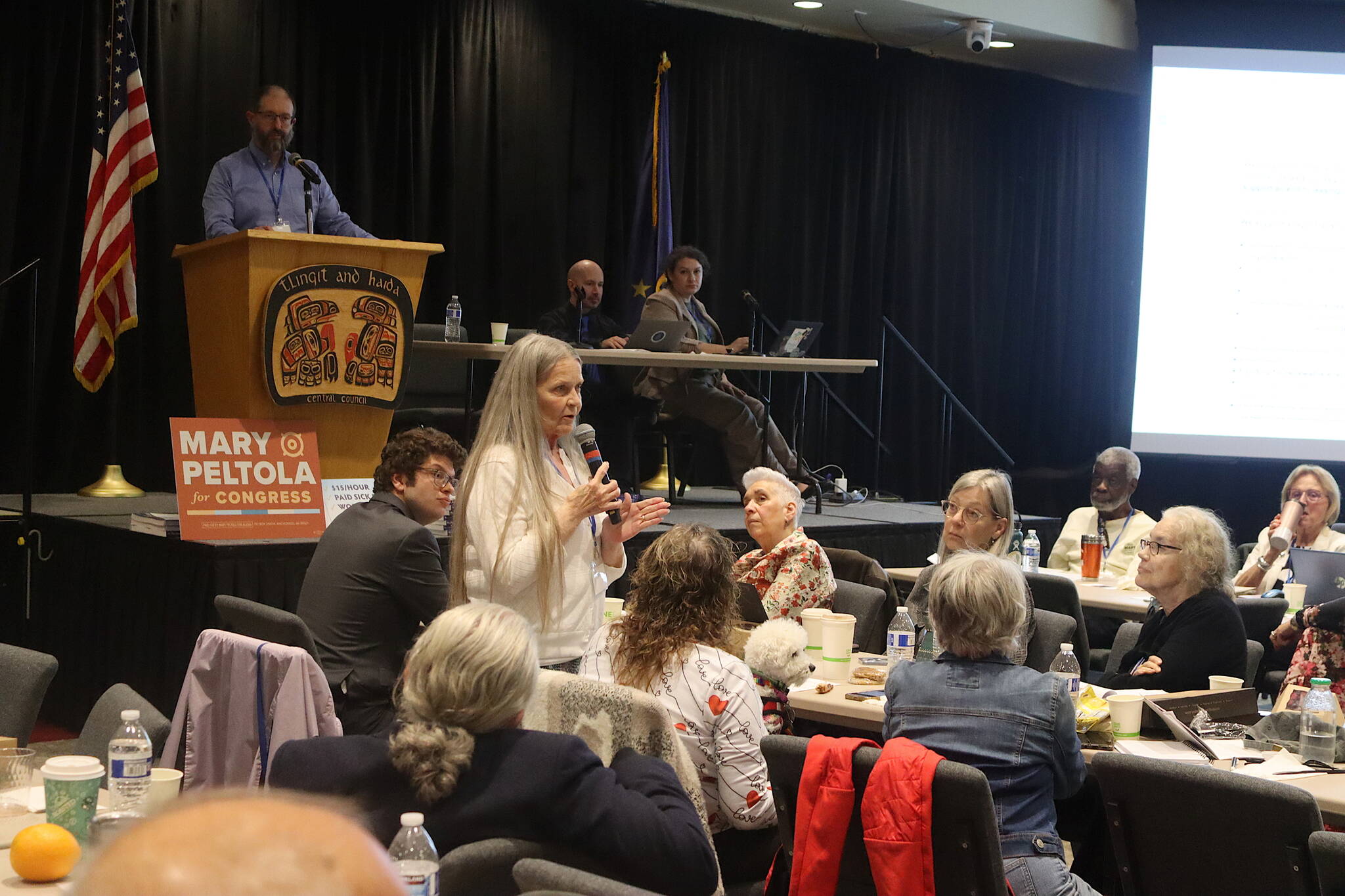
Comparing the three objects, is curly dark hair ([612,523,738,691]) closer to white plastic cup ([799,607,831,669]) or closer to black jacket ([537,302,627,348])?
white plastic cup ([799,607,831,669])

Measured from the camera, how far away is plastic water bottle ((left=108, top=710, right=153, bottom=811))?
2264 millimetres

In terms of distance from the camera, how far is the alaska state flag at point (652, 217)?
8.74 meters

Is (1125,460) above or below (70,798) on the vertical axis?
above

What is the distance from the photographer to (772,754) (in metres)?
2.51

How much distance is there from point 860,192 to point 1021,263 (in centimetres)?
169

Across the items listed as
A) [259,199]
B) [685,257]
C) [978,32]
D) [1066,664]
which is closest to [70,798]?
[1066,664]

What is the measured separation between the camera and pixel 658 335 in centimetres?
671

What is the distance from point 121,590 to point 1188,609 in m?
3.88

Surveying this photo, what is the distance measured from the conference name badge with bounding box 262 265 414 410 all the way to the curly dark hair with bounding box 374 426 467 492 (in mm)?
1401

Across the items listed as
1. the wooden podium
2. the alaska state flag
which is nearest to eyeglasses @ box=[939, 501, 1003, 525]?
the wooden podium

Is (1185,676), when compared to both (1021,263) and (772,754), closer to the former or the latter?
(772,754)

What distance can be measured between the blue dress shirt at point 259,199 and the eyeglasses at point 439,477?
2.44 m

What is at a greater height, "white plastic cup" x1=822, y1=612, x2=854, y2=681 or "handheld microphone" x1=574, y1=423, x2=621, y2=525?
"handheld microphone" x1=574, y1=423, x2=621, y2=525

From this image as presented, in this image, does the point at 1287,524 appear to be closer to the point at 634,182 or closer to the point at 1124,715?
the point at 1124,715
